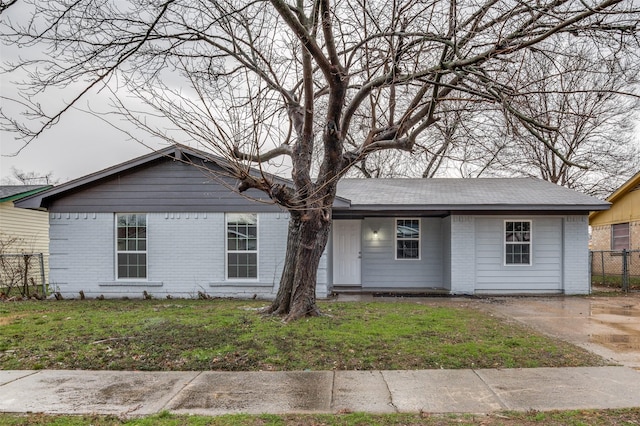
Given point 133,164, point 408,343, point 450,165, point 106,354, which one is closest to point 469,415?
point 408,343

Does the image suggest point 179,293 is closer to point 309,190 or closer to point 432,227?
point 309,190

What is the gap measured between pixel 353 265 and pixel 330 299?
2589 millimetres

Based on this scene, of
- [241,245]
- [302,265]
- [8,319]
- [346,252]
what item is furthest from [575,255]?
[8,319]

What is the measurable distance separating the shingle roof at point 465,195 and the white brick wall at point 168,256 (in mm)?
2808

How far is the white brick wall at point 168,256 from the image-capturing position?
12508mm

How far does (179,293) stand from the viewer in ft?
41.2

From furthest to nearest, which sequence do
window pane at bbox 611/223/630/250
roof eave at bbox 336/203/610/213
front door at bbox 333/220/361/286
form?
1. window pane at bbox 611/223/630/250
2. front door at bbox 333/220/361/286
3. roof eave at bbox 336/203/610/213

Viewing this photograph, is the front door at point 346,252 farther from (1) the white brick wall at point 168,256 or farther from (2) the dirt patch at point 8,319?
(2) the dirt patch at point 8,319

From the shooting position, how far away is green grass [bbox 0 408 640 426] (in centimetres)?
411

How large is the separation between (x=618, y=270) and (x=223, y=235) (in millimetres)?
15973

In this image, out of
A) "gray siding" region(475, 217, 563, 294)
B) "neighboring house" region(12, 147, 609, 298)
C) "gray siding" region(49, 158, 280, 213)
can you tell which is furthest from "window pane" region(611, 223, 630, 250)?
"gray siding" region(49, 158, 280, 213)

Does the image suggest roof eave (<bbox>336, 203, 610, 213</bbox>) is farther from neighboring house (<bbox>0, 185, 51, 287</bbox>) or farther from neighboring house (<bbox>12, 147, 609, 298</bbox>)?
neighboring house (<bbox>0, 185, 51, 287</bbox>)

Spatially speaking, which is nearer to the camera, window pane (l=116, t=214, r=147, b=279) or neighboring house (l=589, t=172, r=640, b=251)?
window pane (l=116, t=214, r=147, b=279)

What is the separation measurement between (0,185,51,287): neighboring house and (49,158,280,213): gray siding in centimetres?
548
